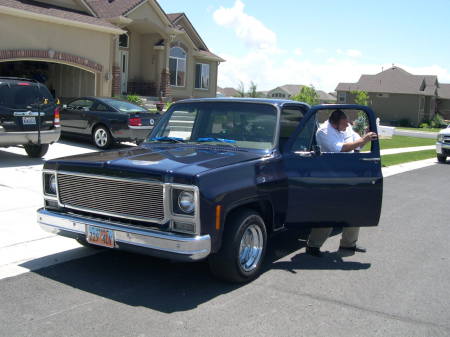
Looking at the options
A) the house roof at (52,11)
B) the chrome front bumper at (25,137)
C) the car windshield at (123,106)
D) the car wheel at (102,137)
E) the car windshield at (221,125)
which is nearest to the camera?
the car windshield at (221,125)

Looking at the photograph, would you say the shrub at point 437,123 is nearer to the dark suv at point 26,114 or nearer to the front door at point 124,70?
the front door at point 124,70

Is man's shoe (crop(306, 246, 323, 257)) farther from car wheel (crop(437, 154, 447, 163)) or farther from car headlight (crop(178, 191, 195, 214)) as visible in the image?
car wheel (crop(437, 154, 447, 163))

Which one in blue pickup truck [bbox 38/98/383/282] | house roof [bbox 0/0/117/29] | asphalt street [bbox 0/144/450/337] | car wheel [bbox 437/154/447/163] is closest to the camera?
asphalt street [bbox 0/144/450/337]

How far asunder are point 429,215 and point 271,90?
316 feet

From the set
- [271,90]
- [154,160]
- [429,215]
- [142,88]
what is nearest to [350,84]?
[271,90]

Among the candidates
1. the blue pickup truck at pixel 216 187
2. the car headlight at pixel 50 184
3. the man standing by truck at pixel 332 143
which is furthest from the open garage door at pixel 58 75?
the man standing by truck at pixel 332 143

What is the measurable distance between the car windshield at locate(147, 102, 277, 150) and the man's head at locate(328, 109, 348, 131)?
74cm

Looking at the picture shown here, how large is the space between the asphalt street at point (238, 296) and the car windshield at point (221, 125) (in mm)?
1443

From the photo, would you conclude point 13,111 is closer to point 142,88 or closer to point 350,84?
point 142,88

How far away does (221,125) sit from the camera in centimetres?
640

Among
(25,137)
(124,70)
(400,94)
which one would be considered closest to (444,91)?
(400,94)

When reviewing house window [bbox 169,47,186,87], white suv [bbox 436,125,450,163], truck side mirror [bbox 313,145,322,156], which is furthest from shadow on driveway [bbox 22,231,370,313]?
house window [bbox 169,47,186,87]

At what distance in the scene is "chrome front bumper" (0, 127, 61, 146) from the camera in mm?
11335

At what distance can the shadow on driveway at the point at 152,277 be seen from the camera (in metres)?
4.95
